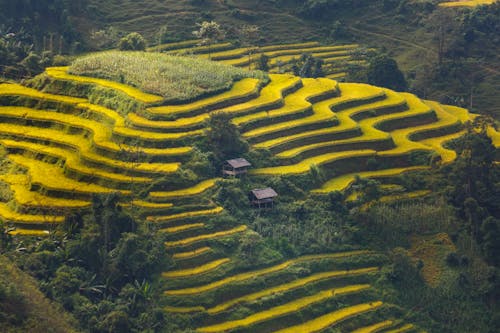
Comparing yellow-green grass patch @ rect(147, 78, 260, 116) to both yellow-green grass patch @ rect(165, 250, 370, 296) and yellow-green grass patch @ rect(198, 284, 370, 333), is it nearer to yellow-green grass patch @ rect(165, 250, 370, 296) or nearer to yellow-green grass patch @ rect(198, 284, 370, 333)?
yellow-green grass patch @ rect(165, 250, 370, 296)

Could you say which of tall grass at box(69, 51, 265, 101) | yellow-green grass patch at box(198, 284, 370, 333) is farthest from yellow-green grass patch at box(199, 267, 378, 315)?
tall grass at box(69, 51, 265, 101)

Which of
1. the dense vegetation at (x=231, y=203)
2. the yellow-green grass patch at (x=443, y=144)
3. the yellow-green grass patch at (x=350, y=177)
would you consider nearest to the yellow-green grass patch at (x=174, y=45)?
the dense vegetation at (x=231, y=203)

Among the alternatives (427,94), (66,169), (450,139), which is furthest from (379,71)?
(66,169)

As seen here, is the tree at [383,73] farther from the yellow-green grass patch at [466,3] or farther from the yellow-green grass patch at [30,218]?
the yellow-green grass patch at [30,218]

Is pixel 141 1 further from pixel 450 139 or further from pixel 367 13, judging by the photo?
pixel 450 139

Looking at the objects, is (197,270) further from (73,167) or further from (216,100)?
(216,100)

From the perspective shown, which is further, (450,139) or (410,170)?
(450,139)
